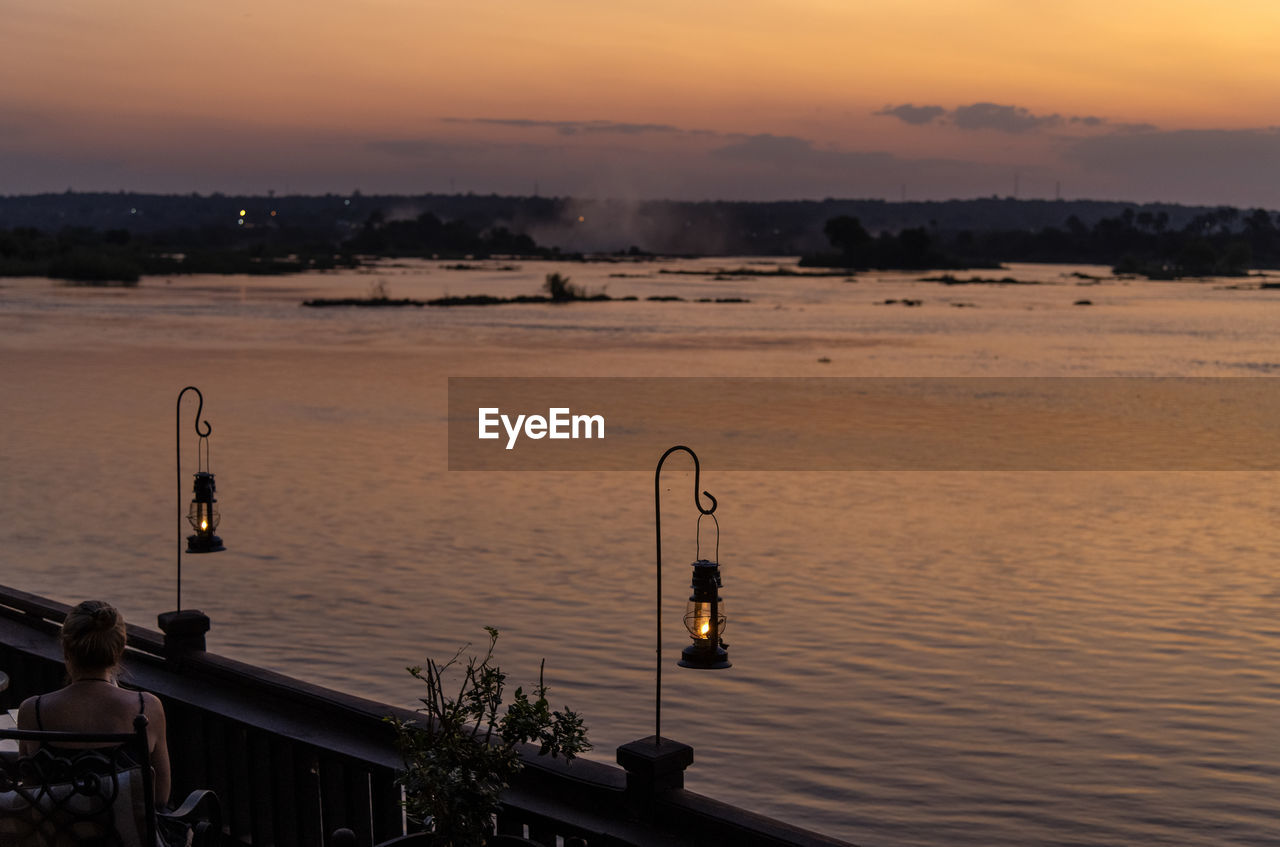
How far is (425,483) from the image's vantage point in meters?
22.6

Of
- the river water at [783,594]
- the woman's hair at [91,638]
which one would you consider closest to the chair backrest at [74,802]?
the woman's hair at [91,638]

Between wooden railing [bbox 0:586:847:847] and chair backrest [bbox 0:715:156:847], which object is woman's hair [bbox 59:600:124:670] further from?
wooden railing [bbox 0:586:847:847]

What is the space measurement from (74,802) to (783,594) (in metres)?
12.0

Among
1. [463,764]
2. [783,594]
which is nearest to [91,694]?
[463,764]

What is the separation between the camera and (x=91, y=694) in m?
4.53

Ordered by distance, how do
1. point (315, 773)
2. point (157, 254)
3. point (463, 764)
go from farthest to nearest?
point (157, 254), point (315, 773), point (463, 764)

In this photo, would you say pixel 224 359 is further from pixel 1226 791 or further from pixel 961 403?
pixel 1226 791

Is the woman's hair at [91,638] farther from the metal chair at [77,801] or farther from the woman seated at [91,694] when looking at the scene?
the metal chair at [77,801]

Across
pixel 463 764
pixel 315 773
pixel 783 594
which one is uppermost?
pixel 463 764

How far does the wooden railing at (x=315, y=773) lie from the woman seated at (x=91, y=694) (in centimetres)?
94

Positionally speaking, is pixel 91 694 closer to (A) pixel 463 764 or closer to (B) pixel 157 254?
(A) pixel 463 764

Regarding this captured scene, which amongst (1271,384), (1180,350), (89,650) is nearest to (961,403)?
(1271,384)

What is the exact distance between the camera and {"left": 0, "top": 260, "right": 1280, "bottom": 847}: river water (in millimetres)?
10516

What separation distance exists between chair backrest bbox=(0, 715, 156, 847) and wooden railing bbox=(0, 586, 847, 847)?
1.08 meters
